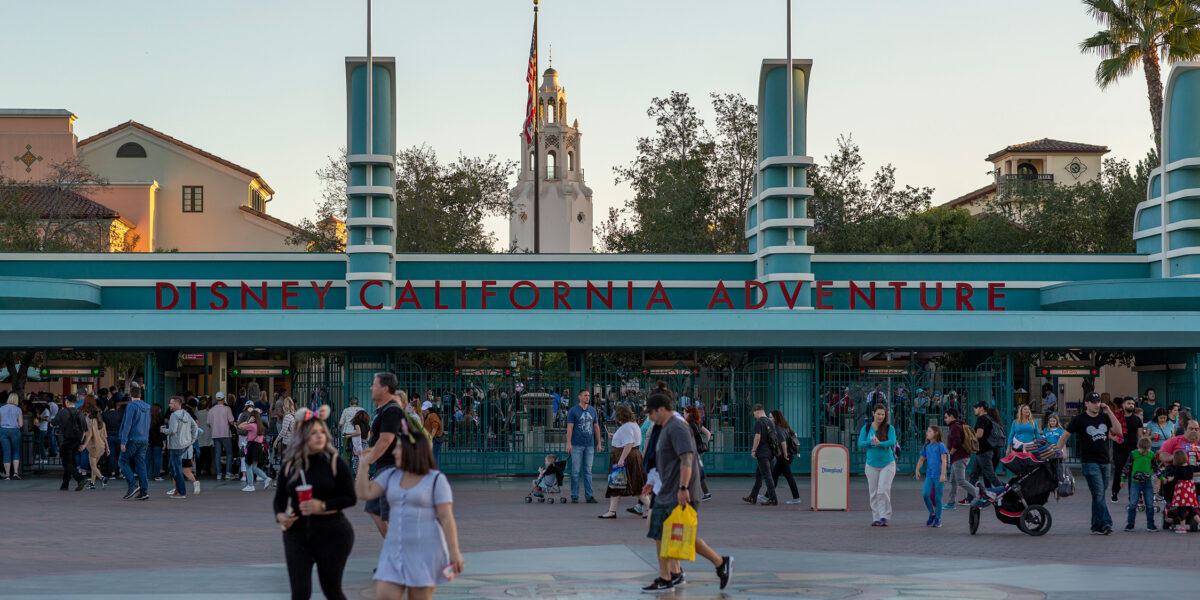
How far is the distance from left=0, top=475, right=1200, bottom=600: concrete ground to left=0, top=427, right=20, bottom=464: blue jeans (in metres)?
4.34

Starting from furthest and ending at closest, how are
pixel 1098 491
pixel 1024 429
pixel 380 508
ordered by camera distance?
pixel 1024 429 → pixel 1098 491 → pixel 380 508

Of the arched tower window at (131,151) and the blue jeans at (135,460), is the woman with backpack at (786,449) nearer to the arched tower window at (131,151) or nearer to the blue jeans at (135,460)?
the blue jeans at (135,460)

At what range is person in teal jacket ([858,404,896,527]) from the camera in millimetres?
17672

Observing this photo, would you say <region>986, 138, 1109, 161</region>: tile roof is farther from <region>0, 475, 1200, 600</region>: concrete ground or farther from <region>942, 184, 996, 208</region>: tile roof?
<region>0, 475, 1200, 600</region>: concrete ground

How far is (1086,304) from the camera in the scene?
1203 inches

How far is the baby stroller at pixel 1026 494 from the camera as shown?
1639cm

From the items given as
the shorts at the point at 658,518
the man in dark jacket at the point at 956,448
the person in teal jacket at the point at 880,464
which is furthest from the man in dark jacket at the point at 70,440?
the shorts at the point at 658,518

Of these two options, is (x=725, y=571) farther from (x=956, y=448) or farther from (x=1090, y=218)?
(x=1090, y=218)

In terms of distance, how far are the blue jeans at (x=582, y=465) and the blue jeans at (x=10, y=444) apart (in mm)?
11111

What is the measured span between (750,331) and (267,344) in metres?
9.31

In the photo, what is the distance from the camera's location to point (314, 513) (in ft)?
29.0

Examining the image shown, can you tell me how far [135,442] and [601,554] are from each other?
10.4 metres

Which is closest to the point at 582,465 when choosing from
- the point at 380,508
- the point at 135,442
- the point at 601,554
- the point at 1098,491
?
the point at 601,554

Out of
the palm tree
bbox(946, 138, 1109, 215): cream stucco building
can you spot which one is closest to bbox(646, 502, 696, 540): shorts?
the palm tree
